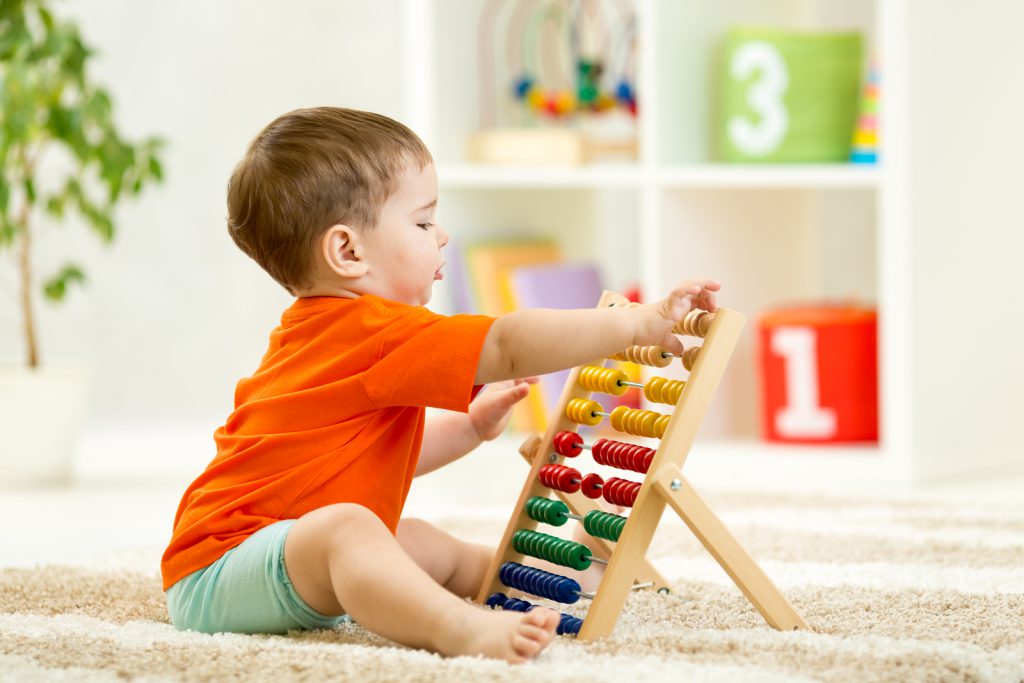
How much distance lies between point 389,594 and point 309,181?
0.35 metres

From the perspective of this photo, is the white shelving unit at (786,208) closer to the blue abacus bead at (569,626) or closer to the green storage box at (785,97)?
the green storage box at (785,97)

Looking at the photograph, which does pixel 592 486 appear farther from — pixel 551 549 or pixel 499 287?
pixel 499 287

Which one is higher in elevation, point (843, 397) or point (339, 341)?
point (339, 341)

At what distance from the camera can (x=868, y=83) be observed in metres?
2.32

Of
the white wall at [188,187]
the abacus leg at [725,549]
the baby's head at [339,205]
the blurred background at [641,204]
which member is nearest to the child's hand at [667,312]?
the abacus leg at [725,549]

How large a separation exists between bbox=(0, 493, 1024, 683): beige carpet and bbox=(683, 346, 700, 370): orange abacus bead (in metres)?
Answer: 0.22

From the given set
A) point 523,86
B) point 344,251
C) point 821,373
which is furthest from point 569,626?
point 523,86

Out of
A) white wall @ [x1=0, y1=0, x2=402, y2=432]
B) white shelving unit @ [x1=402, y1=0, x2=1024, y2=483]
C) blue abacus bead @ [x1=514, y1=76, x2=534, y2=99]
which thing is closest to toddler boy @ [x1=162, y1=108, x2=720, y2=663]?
white shelving unit @ [x1=402, y1=0, x2=1024, y2=483]

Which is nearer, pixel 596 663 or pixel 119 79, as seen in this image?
pixel 596 663

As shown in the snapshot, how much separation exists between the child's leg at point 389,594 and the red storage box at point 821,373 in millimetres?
1276

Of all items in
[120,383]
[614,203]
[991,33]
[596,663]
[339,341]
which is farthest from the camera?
[120,383]

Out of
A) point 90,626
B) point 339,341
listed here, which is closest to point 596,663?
point 339,341

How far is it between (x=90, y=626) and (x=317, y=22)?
2026mm

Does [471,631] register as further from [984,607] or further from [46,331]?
[46,331]
